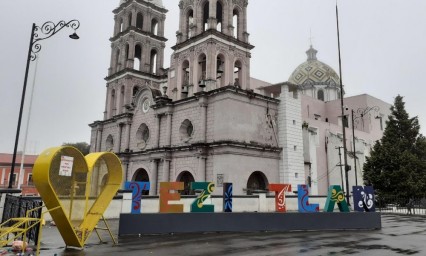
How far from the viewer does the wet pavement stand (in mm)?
11016

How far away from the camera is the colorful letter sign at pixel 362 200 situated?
60.2ft

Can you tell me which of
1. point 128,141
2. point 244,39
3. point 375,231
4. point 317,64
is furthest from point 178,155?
point 317,64

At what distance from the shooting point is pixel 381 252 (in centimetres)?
1130

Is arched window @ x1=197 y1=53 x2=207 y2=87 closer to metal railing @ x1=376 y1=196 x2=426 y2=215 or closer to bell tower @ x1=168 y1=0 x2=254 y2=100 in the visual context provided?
bell tower @ x1=168 y1=0 x2=254 y2=100

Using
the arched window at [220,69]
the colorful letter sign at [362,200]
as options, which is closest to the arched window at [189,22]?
the arched window at [220,69]

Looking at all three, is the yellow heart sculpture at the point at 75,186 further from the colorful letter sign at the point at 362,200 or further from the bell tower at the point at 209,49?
the bell tower at the point at 209,49

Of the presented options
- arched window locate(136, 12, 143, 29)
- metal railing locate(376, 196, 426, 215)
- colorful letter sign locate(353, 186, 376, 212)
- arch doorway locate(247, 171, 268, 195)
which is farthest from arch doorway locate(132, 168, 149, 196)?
colorful letter sign locate(353, 186, 376, 212)

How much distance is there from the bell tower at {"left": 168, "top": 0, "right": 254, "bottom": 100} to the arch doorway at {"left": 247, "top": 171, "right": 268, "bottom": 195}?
9.18 metres

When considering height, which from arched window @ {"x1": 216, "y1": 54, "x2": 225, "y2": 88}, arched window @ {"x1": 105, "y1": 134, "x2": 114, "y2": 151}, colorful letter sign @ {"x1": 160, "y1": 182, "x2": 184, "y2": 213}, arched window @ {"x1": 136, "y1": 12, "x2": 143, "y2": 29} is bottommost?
colorful letter sign @ {"x1": 160, "y1": 182, "x2": 184, "y2": 213}

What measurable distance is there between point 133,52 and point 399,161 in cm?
3308

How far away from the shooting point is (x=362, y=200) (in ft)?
60.3

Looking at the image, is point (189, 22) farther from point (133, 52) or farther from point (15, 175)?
point (15, 175)

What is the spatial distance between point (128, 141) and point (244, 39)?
1759 centimetres

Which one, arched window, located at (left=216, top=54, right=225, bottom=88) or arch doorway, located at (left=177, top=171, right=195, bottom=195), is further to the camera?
arched window, located at (left=216, top=54, right=225, bottom=88)
